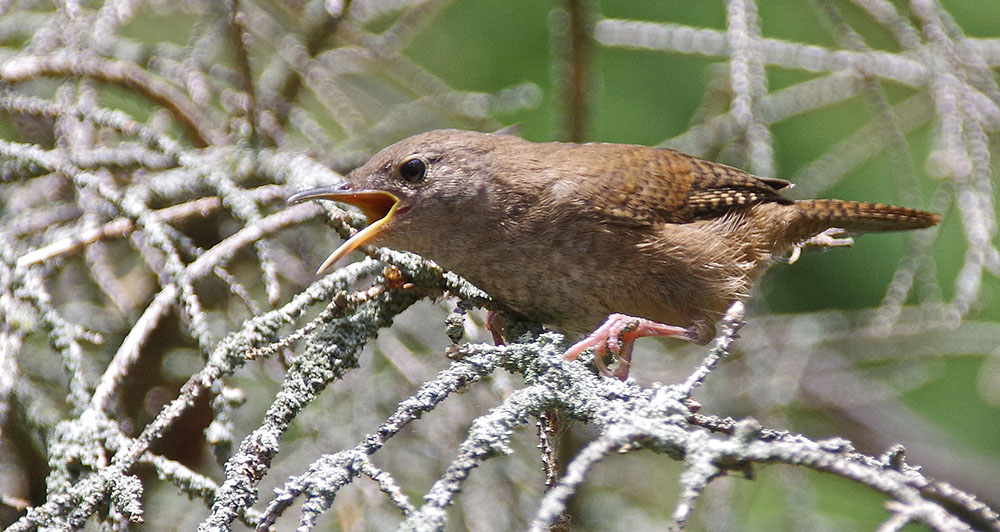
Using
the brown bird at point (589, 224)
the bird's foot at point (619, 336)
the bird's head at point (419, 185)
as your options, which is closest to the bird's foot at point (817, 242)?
the brown bird at point (589, 224)

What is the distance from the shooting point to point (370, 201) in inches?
105

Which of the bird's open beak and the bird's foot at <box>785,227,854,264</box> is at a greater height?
the bird's foot at <box>785,227,854,264</box>

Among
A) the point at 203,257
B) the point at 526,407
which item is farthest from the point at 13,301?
the point at 526,407

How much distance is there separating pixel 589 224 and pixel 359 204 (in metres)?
0.69

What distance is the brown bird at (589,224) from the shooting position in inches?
95.8

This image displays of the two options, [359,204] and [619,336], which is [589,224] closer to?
[619,336]

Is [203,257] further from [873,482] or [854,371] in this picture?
[854,371]

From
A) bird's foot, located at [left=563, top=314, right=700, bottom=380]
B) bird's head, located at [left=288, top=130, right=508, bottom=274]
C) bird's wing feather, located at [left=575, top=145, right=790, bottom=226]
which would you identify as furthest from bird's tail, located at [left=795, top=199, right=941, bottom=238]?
bird's head, located at [left=288, top=130, right=508, bottom=274]

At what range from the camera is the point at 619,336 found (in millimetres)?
2418

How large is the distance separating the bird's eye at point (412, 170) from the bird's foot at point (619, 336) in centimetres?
74

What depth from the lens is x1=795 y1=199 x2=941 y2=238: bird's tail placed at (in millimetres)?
3025

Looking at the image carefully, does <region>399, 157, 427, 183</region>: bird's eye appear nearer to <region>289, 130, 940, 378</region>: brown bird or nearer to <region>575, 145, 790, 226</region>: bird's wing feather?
<region>289, 130, 940, 378</region>: brown bird

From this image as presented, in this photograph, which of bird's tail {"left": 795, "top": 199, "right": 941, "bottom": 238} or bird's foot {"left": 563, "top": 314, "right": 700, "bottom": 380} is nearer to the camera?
bird's foot {"left": 563, "top": 314, "right": 700, "bottom": 380}

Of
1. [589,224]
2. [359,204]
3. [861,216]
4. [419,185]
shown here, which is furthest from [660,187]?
[359,204]
